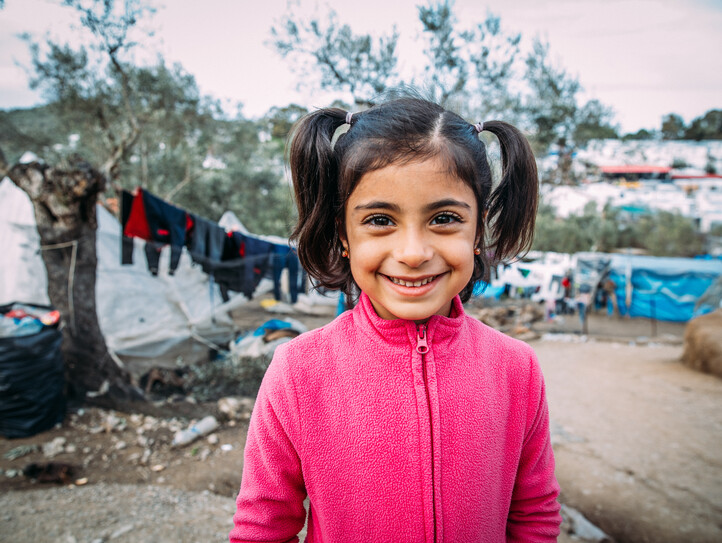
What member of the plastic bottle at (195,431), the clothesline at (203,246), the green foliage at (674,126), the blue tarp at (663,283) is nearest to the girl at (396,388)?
the clothesline at (203,246)

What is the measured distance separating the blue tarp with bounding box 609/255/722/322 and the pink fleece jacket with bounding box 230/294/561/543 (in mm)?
14547

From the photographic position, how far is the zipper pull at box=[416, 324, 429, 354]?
1002 mm

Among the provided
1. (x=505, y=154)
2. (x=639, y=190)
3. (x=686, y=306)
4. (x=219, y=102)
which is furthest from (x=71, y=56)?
(x=639, y=190)

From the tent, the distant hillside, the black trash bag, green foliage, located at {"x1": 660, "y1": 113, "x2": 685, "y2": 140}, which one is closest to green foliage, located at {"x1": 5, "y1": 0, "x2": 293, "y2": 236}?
the distant hillside

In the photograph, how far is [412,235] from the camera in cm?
90

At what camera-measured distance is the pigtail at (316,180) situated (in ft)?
3.50

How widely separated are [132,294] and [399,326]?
578 cm

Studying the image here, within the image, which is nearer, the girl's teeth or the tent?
the girl's teeth

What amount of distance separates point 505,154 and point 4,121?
15.1m

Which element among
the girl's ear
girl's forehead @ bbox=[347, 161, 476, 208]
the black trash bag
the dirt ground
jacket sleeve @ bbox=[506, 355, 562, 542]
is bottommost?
the dirt ground

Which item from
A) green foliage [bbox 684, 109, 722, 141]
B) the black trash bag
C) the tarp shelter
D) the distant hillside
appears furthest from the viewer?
green foliage [bbox 684, 109, 722, 141]

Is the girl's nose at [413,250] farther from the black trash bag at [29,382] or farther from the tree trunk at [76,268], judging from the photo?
the tree trunk at [76,268]

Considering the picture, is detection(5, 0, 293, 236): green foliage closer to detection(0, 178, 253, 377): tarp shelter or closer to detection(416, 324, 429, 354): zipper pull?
detection(0, 178, 253, 377): tarp shelter

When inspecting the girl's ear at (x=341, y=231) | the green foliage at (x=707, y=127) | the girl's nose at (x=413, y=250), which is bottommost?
the girl's nose at (x=413, y=250)
